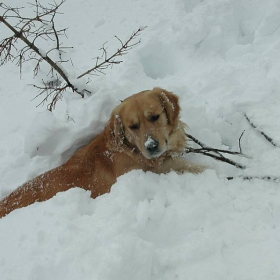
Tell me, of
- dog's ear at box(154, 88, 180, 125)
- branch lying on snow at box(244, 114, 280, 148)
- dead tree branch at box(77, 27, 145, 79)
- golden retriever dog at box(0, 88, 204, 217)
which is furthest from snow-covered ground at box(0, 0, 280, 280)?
dog's ear at box(154, 88, 180, 125)

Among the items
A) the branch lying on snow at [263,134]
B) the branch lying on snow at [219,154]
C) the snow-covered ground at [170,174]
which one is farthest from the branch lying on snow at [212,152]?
the branch lying on snow at [263,134]

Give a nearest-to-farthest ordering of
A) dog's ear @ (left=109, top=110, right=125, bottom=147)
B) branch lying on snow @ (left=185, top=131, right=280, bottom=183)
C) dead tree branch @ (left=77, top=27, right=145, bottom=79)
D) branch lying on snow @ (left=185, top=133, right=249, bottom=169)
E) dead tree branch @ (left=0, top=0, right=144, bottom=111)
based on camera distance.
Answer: branch lying on snow @ (left=185, top=131, right=280, bottom=183) → branch lying on snow @ (left=185, top=133, right=249, bottom=169) → dog's ear @ (left=109, top=110, right=125, bottom=147) → dead tree branch @ (left=0, top=0, right=144, bottom=111) → dead tree branch @ (left=77, top=27, right=145, bottom=79)

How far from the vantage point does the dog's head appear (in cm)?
390

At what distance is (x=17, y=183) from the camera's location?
4773 mm

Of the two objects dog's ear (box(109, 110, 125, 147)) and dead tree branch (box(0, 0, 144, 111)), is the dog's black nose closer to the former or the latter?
dog's ear (box(109, 110, 125, 147))

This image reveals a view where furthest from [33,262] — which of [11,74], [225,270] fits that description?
[11,74]

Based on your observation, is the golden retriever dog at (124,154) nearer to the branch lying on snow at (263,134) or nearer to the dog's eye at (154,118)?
the dog's eye at (154,118)

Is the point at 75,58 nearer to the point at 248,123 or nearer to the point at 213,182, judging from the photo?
the point at 248,123

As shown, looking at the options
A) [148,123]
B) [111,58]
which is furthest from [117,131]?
[111,58]

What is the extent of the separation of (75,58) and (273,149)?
4598mm

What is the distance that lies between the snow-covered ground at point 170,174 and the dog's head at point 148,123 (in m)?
0.40

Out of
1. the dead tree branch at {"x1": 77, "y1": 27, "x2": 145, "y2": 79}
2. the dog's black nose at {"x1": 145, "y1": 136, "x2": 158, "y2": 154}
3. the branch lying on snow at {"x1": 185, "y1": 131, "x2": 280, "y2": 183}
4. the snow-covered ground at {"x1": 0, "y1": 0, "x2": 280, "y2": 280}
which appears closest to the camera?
the snow-covered ground at {"x1": 0, "y1": 0, "x2": 280, "y2": 280}

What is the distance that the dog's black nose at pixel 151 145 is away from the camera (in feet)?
12.5

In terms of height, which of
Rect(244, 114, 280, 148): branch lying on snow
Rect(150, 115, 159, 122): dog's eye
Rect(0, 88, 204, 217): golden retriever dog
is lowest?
Rect(244, 114, 280, 148): branch lying on snow
